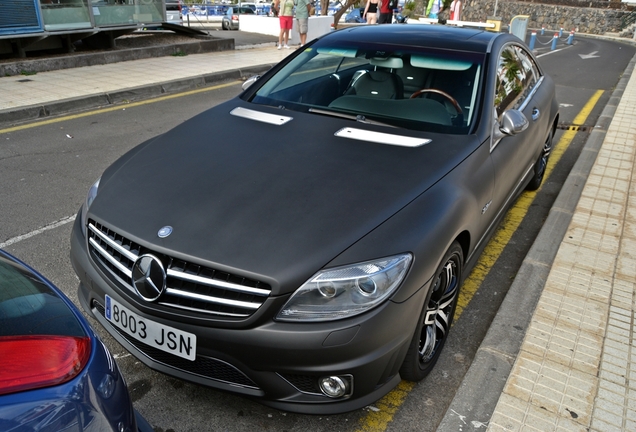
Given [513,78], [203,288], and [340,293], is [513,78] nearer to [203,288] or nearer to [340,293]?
[340,293]

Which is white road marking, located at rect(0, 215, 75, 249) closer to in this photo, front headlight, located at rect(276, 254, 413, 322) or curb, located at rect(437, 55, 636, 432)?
front headlight, located at rect(276, 254, 413, 322)

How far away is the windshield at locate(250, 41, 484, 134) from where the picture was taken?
3400 millimetres

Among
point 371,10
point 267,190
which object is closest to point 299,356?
point 267,190

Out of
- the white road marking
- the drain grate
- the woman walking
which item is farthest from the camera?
the woman walking

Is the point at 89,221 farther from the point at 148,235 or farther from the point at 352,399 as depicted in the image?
the point at 352,399

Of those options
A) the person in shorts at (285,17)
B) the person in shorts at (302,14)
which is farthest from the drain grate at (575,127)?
the person in shorts at (302,14)

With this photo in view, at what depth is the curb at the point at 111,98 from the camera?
748 centimetres

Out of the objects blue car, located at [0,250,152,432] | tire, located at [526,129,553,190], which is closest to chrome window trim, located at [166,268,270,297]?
blue car, located at [0,250,152,432]

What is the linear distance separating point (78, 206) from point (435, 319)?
3.31 meters

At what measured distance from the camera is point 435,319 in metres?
2.72

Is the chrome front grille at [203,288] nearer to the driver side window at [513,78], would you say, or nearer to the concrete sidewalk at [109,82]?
the driver side window at [513,78]

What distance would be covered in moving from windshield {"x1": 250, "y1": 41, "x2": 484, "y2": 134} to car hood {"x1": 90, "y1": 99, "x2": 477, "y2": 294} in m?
0.19

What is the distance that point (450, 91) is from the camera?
11.8 ft

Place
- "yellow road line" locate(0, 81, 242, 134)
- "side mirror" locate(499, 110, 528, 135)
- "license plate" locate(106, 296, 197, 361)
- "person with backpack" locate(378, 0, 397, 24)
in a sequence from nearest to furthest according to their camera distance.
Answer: "license plate" locate(106, 296, 197, 361) < "side mirror" locate(499, 110, 528, 135) < "yellow road line" locate(0, 81, 242, 134) < "person with backpack" locate(378, 0, 397, 24)
